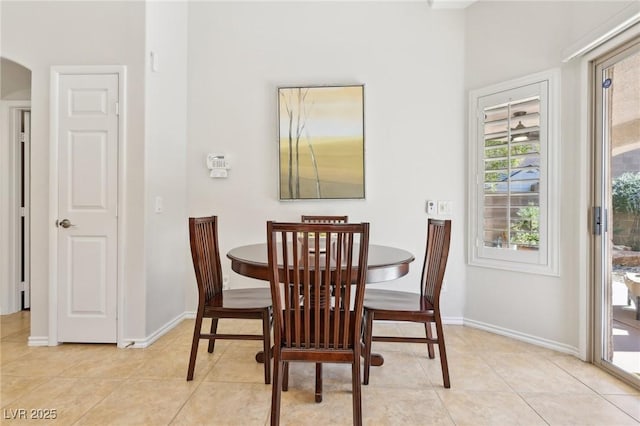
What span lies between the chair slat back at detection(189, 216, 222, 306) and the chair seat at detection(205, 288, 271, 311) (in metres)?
0.06

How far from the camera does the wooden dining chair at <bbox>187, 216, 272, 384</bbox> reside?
1.98 metres

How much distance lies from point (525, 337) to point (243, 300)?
2.23 meters

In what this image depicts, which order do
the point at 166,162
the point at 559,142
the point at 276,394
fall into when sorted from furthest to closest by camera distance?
the point at 166,162, the point at 559,142, the point at 276,394

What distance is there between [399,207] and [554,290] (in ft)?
4.42

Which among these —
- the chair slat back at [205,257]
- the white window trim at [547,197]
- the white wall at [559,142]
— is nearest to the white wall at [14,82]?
the chair slat back at [205,257]

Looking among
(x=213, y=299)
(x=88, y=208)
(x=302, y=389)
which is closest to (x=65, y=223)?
(x=88, y=208)

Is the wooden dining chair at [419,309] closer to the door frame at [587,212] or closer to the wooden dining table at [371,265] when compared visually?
the wooden dining table at [371,265]

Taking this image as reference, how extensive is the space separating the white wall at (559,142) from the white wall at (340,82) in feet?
0.64

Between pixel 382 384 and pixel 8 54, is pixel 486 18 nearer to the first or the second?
pixel 382 384

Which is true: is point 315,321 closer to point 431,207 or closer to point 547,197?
point 431,207

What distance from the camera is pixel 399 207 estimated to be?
10.3 feet

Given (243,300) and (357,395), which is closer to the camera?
(357,395)

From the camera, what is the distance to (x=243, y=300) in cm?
215

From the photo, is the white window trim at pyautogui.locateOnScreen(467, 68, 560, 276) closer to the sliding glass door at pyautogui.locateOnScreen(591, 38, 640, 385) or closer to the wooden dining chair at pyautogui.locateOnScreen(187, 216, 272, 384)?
the sliding glass door at pyautogui.locateOnScreen(591, 38, 640, 385)
